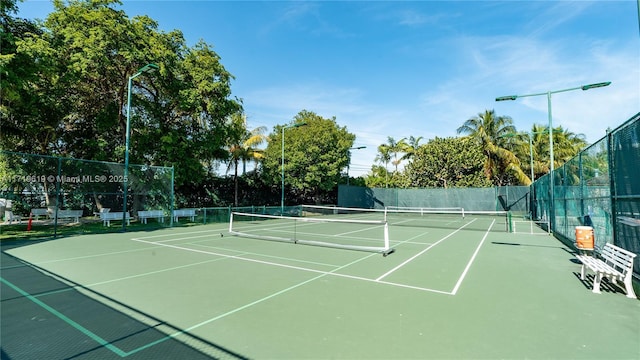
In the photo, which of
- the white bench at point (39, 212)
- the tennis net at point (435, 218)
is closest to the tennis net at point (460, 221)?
the tennis net at point (435, 218)

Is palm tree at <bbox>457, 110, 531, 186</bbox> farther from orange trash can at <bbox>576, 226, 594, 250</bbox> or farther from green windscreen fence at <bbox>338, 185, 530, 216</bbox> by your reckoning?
orange trash can at <bbox>576, 226, 594, 250</bbox>

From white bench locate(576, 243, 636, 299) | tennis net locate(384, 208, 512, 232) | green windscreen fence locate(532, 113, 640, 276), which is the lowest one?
tennis net locate(384, 208, 512, 232)

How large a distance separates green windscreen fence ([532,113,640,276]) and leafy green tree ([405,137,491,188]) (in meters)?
24.6

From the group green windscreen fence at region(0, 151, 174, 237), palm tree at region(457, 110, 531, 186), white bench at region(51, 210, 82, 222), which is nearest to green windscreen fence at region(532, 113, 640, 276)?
green windscreen fence at region(0, 151, 174, 237)

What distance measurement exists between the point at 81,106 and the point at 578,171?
26440 mm

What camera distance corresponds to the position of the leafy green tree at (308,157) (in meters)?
30.8

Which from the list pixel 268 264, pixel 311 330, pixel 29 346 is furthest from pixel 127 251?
pixel 311 330

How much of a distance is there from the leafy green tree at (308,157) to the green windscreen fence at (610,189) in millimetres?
21871

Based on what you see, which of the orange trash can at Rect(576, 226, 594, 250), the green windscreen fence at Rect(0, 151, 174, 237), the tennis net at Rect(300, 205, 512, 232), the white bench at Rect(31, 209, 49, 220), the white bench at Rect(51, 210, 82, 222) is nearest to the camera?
the orange trash can at Rect(576, 226, 594, 250)

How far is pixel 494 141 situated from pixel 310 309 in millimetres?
39891

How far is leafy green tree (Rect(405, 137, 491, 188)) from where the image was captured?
1374 inches

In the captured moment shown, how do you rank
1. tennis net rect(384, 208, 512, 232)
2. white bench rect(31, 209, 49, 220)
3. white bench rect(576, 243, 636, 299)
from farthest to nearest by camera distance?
tennis net rect(384, 208, 512, 232) < white bench rect(31, 209, 49, 220) < white bench rect(576, 243, 636, 299)

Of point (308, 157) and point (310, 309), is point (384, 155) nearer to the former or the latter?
point (308, 157)

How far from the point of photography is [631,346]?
150 inches
